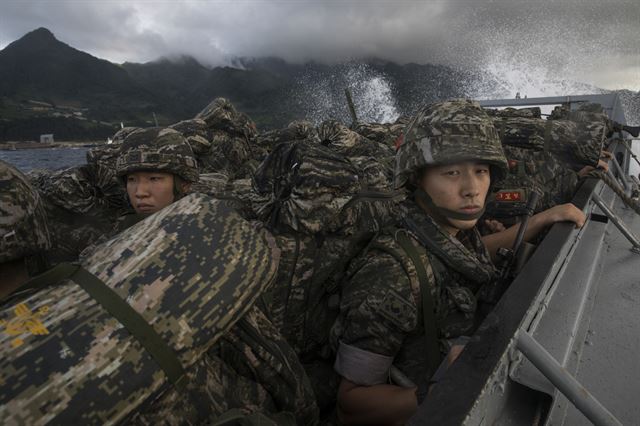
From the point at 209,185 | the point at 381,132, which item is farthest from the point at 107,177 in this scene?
the point at 381,132

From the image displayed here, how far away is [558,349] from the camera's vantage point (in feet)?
6.27

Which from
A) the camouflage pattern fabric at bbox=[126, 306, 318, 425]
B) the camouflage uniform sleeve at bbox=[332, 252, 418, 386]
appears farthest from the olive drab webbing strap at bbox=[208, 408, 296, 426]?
the camouflage uniform sleeve at bbox=[332, 252, 418, 386]

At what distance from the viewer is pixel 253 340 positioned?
152 centimetres

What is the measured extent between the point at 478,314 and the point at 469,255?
381 millimetres

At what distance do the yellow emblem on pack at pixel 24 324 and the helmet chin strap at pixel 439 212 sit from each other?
1.92 metres

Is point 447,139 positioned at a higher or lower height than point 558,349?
higher

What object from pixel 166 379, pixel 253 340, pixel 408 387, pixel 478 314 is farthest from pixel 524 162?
pixel 166 379

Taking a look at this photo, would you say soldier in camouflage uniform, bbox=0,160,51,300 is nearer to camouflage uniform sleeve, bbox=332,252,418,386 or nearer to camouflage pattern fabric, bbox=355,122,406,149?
camouflage uniform sleeve, bbox=332,252,418,386

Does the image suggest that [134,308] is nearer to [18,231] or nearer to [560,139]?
[18,231]

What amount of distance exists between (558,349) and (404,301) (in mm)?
866

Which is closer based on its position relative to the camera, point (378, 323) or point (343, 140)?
point (378, 323)

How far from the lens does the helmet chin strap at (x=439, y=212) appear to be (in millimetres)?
2158

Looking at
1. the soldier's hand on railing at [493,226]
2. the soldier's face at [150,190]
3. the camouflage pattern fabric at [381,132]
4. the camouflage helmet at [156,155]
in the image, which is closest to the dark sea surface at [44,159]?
the camouflage pattern fabric at [381,132]

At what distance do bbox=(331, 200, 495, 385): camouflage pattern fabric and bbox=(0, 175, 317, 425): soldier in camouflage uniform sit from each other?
613 mm
